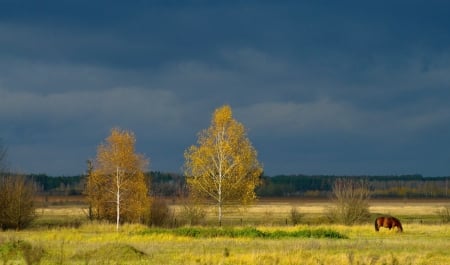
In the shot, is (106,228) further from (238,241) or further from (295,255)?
(295,255)

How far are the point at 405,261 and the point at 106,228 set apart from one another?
3390 cm

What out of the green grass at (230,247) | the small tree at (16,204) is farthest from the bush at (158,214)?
the small tree at (16,204)

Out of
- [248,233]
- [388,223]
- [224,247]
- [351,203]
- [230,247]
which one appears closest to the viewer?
[224,247]

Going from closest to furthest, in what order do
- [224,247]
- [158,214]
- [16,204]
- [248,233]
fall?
[224,247] < [248,233] < [16,204] < [158,214]

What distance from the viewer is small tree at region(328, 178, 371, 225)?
209 ft

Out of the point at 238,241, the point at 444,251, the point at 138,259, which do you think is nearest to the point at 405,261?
the point at 444,251

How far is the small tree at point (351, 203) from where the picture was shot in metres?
63.6

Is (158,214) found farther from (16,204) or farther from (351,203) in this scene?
(351,203)

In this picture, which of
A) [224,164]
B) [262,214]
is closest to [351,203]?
[224,164]

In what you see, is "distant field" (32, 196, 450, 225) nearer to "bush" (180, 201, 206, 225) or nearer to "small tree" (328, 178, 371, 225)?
"bush" (180, 201, 206, 225)

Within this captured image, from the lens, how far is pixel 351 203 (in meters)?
63.6

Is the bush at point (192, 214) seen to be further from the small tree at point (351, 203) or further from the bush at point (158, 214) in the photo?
the small tree at point (351, 203)

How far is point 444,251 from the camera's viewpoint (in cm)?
3155

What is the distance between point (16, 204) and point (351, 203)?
27915 mm
